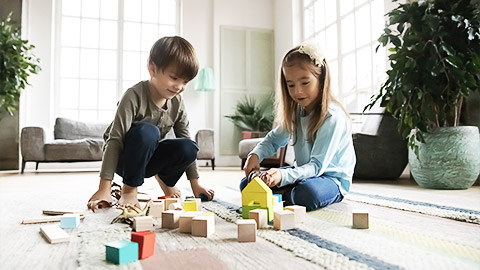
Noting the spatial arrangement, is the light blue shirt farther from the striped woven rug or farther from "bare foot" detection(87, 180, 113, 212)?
"bare foot" detection(87, 180, 113, 212)

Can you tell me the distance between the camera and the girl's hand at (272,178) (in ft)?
4.16

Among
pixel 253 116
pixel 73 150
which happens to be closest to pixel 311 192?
pixel 73 150

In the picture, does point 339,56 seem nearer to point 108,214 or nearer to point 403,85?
point 403,85

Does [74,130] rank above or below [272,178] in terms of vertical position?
above

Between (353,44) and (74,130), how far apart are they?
11.6 ft

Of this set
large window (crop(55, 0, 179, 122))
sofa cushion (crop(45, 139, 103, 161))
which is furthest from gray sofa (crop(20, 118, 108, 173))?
large window (crop(55, 0, 179, 122))

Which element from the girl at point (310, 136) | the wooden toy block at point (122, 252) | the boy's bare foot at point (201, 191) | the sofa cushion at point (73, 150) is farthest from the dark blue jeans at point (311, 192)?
the sofa cushion at point (73, 150)

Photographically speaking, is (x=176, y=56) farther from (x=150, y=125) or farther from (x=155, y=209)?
(x=155, y=209)

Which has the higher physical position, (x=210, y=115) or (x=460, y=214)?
(x=210, y=115)

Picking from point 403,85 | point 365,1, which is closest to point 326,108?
point 403,85

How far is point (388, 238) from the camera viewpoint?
95 centimetres

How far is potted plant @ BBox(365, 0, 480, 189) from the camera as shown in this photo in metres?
2.28

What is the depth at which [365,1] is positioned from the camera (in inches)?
162

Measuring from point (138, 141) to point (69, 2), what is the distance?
4995 mm
